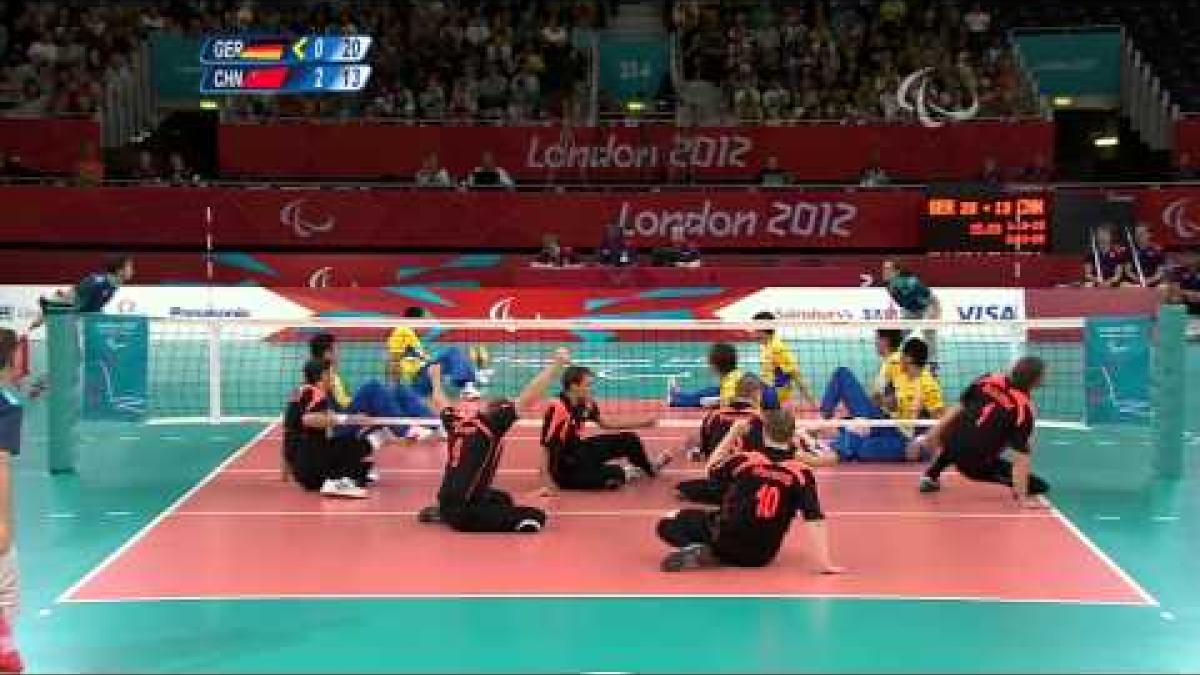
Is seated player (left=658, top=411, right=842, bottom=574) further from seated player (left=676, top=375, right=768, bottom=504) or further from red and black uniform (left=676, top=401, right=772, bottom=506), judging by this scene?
seated player (left=676, top=375, right=768, bottom=504)

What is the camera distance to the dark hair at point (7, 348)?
8.70m

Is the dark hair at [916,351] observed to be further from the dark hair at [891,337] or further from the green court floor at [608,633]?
the green court floor at [608,633]

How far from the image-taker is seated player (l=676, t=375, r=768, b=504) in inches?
554

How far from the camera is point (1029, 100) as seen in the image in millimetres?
36031

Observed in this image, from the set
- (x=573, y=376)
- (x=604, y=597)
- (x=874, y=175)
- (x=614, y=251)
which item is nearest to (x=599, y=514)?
(x=573, y=376)

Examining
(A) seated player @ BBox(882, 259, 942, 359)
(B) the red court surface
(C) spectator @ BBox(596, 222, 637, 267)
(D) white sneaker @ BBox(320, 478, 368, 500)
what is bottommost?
(B) the red court surface

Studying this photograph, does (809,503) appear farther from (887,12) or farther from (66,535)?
(887,12)

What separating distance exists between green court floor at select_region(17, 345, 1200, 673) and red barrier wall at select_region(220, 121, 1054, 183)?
923 inches

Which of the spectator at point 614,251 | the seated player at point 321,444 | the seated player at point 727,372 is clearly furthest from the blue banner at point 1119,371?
the spectator at point 614,251

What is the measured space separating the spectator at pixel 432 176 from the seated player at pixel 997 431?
20.7m

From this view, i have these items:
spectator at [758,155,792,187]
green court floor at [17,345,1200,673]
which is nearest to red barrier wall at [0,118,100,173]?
spectator at [758,155,792,187]

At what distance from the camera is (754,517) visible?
38.1ft

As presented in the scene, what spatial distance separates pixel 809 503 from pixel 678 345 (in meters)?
17.0

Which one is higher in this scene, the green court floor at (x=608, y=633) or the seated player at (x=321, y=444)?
the seated player at (x=321, y=444)
